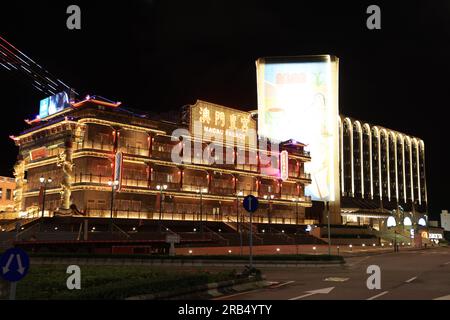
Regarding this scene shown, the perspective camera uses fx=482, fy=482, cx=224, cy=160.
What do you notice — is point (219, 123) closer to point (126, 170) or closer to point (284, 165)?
point (284, 165)

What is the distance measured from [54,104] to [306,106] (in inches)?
2218

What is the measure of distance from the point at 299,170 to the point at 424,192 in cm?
8204

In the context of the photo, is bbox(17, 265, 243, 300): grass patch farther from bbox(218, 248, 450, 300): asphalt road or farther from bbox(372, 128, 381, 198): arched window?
bbox(372, 128, 381, 198): arched window

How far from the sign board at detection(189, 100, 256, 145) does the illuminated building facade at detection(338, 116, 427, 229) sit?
4347 cm

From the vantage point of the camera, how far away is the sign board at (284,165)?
251ft

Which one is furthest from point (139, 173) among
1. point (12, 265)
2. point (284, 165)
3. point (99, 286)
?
point (12, 265)

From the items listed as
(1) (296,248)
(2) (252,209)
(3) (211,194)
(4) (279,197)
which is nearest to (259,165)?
(4) (279,197)

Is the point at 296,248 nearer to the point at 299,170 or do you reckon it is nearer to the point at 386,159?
the point at 299,170

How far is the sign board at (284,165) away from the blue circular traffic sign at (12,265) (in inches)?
2699

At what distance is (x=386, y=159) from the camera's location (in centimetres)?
13638

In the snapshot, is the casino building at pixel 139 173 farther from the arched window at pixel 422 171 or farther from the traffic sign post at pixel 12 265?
the arched window at pixel 422 171

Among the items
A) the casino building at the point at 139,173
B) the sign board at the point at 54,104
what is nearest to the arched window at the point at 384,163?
the casino building at the point at 139,173

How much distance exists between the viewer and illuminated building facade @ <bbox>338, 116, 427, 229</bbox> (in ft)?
373

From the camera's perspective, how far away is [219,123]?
7119 centimetres
